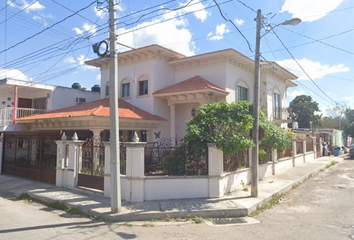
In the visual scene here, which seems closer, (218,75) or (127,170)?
(127,170)

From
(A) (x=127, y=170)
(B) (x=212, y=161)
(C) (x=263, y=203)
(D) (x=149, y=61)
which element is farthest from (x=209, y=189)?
(D) (x=149, y=61)

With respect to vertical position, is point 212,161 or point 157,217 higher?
point 212,161

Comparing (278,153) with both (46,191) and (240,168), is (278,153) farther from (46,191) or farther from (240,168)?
(46,191)

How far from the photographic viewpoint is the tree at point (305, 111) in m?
45.3

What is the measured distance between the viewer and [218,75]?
46.6 feet

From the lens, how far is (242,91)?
15758mm

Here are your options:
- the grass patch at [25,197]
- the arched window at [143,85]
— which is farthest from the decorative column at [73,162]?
the arched window at [143,85]

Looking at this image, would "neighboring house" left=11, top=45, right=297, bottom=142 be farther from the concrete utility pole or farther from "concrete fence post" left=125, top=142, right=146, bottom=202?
the concrete utility pole

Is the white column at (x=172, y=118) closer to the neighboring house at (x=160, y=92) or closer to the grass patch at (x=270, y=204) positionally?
the neighboring house at (x=160, y=92)

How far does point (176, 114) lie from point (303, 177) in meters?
7.84

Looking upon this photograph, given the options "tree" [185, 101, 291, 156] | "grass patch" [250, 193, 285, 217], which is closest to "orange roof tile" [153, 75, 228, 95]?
"tree" [185, 101, 291, 156]

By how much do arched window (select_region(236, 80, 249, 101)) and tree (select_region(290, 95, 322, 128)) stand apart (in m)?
33.8

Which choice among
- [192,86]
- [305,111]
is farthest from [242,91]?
[305,111]

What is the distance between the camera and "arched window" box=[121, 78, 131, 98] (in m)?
16.3
